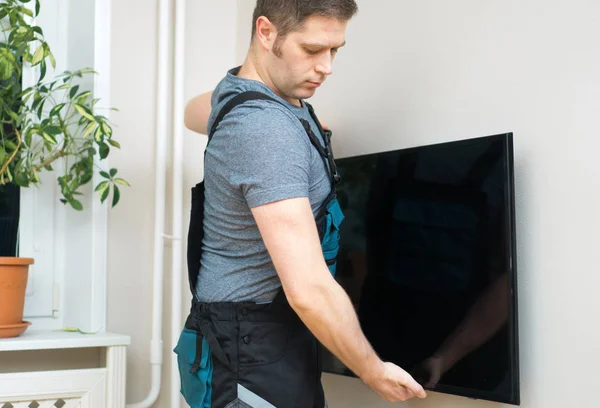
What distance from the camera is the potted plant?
2.38m

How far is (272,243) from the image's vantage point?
132 centimetres

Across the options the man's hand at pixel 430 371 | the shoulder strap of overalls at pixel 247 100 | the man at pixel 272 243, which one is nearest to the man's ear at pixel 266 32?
the man at pixel 272 243

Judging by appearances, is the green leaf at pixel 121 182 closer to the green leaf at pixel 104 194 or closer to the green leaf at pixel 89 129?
the green leaf at pixel 104 194

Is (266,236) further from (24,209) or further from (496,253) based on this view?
(24,209)

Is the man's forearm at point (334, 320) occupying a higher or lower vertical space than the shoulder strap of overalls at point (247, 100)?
lower

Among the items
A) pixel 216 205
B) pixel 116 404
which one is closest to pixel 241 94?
pixel 216 205

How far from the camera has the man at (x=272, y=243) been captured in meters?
1.32

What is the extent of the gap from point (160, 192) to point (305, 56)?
1355mm

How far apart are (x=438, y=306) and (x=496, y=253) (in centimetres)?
21

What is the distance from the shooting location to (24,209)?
2691 mm

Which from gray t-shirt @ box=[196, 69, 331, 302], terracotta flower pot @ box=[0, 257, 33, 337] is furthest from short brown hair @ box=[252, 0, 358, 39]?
terracotta flower pot @ box=[0, 257, 33, 337]

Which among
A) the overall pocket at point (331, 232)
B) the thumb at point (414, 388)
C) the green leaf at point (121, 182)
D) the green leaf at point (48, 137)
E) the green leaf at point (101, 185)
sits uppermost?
the green leaf at point (48, 137)

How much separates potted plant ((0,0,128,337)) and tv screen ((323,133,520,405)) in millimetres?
909

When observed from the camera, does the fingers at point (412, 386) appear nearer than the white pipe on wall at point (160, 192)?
Yes
